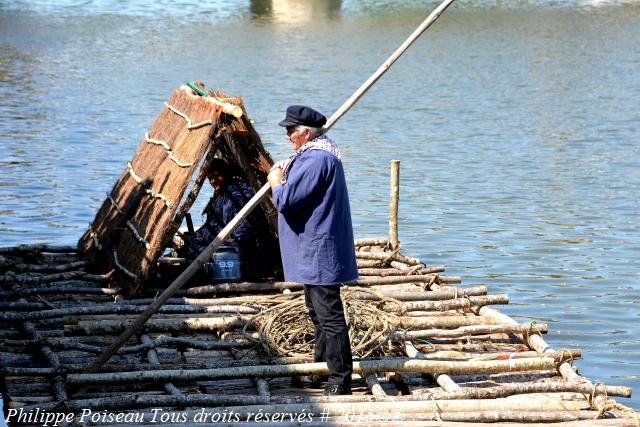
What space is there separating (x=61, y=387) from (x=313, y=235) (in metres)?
1.79

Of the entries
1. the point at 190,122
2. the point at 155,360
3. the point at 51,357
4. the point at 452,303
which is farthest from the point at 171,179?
the point at 452,303

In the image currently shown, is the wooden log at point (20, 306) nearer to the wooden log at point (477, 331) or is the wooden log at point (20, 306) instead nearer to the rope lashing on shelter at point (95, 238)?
the rope lashing on shelter at point (95, 238)

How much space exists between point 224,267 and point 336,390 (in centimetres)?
266

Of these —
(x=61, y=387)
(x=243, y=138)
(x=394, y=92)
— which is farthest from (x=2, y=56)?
(x=61, y=387)

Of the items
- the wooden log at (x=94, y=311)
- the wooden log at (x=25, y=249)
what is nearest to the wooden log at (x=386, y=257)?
the wooden log at (x=94, y=311)

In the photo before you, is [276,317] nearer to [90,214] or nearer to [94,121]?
[90,214]

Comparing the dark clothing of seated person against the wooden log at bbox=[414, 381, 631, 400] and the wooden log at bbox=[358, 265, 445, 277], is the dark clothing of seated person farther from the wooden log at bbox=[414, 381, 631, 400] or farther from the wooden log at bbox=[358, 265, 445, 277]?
the wooden log at bbox=[414, 381, 631, 400]

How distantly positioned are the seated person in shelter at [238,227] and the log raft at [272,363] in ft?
1.07

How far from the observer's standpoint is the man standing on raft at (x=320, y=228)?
269 inches

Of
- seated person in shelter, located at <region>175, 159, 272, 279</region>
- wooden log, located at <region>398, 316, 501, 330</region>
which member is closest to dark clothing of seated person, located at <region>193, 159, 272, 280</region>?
seated person in shelter, located at <region>175, 159, 272, 279</region>

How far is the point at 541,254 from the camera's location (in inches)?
533

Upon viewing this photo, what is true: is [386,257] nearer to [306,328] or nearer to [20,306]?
[306,328]

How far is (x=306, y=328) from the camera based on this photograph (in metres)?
7.88

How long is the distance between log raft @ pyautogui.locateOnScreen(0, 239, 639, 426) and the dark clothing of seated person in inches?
12.7
